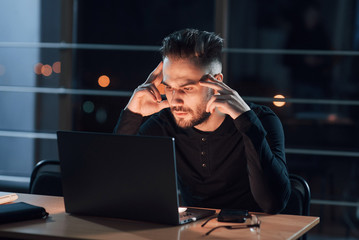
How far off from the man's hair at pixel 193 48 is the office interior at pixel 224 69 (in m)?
2.09

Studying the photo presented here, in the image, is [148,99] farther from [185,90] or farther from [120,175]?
[120,175]

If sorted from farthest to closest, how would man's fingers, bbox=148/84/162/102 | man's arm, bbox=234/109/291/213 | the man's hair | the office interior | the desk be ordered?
1. the office interior
2. man's fingers, bbox=148/84/162/102
3. the man's hair
4. man's arm, bbox=234/109/291/213
5. the desk

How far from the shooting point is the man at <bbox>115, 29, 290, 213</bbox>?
1936 mm

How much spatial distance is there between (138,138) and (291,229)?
514 mm

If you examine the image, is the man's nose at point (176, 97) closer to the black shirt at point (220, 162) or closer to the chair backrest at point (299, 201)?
the black shirt at point (220, 162)

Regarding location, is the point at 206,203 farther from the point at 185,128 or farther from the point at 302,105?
the point at 302,105

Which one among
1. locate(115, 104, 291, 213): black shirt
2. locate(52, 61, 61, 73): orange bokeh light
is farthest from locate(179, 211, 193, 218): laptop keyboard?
locate(52, 61, 61, 73): orange bokeh light

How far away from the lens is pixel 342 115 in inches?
163

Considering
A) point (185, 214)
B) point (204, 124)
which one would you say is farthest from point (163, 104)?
point (185, 214)

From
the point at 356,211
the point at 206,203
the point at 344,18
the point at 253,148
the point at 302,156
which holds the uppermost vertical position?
the point at 344,18

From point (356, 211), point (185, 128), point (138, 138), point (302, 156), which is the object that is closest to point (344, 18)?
point (302, 156)

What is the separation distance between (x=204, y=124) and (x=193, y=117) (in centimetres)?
13

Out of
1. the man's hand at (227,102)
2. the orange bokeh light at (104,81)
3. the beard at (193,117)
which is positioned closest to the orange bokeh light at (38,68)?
the orange bokeh light at (104,81)

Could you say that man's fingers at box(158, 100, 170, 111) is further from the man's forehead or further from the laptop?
the laptop
